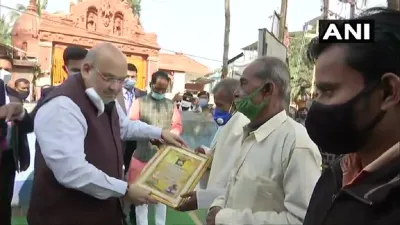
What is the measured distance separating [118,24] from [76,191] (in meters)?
26.2

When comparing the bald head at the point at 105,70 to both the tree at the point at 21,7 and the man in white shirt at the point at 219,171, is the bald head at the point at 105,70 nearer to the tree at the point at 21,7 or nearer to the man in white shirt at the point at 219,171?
the man in white shirt at the point at 219,171

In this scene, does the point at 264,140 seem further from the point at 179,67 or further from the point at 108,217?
the point at 179,67

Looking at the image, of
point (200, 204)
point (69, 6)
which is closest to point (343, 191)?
point (200, 204)

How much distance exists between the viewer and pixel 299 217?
199cm

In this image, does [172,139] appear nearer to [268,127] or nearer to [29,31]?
[268,127]

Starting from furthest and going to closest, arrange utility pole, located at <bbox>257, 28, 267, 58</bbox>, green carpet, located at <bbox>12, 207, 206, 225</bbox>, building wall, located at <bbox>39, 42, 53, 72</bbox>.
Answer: building wall, located at <bbox>39, 42, 53, 72</bbox> → green carpet, located at <bbox>12, 207, 206, 225</bbox> → utility pole, located at <bbox>257, 28, 267, 58</bbox>

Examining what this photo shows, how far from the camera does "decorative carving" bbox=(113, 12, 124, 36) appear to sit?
27.6 meters

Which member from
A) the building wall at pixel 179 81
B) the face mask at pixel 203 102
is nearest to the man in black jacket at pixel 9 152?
the face mask at pixel 203 102

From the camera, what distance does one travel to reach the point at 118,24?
27.8m

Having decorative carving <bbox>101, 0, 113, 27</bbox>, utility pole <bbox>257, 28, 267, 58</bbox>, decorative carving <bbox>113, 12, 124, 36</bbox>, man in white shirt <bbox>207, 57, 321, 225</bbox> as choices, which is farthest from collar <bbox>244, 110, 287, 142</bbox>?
decorative carving <bbox>113, 12, 124, 36</bbox>

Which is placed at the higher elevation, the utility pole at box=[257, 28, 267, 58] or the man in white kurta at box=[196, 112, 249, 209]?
the utility pole at box=[257, 28, 267, 58]

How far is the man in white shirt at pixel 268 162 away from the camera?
2017 mm

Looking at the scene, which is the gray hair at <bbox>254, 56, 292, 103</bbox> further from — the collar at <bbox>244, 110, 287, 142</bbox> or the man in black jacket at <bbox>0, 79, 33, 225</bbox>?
the man in black jacket at <bbox>0, 79, 33, 225</bbox>

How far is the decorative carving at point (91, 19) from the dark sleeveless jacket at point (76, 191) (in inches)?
956
